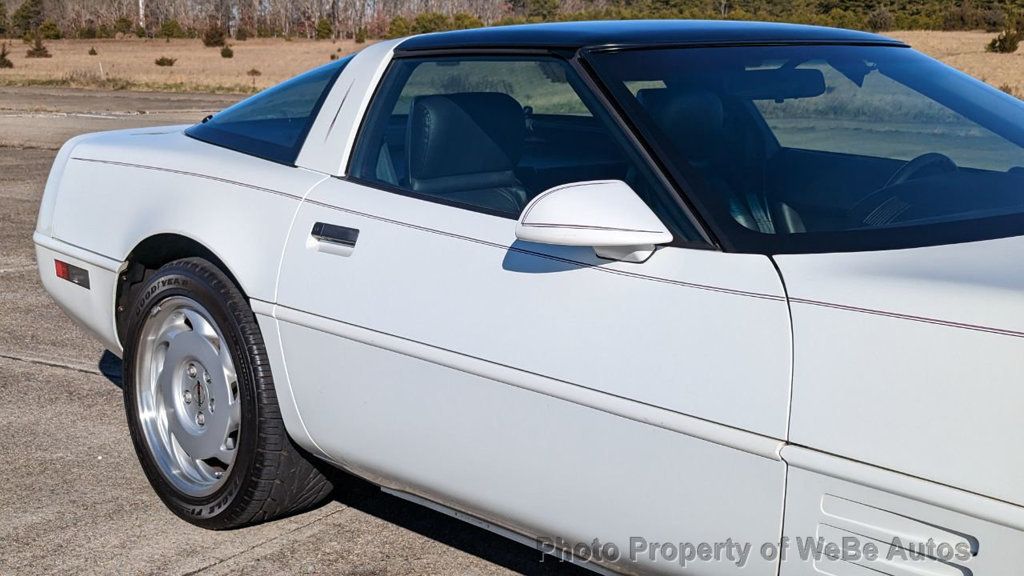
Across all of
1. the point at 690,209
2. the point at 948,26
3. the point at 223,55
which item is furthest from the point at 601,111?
the point at 223,55

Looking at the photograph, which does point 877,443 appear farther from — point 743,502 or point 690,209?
point 690,209

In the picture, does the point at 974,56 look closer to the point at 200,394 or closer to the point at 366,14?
the point at 200,394

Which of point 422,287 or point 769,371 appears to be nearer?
point 769,371

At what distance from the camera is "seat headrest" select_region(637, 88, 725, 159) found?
266 cm

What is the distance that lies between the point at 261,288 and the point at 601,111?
108 cm

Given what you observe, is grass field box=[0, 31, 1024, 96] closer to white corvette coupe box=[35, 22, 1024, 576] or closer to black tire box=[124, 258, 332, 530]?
white corvette coupe box=[35, 22, 1024, 576]

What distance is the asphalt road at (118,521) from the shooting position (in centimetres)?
337

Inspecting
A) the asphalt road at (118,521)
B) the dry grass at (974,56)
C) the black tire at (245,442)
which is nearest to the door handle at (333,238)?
the black tire at (245,442)

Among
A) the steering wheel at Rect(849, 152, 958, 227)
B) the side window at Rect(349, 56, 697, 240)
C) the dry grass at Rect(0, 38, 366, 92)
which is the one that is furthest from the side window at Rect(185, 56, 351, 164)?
the dry grass at Rect(0, 38, 366, 92)

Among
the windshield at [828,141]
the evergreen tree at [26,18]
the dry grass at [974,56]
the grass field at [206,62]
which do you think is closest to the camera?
the windshield at [828,141]

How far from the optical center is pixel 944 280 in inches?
82.7

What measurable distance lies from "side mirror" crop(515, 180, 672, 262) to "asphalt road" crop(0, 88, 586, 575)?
123cm

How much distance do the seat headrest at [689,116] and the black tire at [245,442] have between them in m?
1.26

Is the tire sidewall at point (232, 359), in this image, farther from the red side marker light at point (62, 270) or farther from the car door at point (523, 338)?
the red side marker light at point (62, 270)
